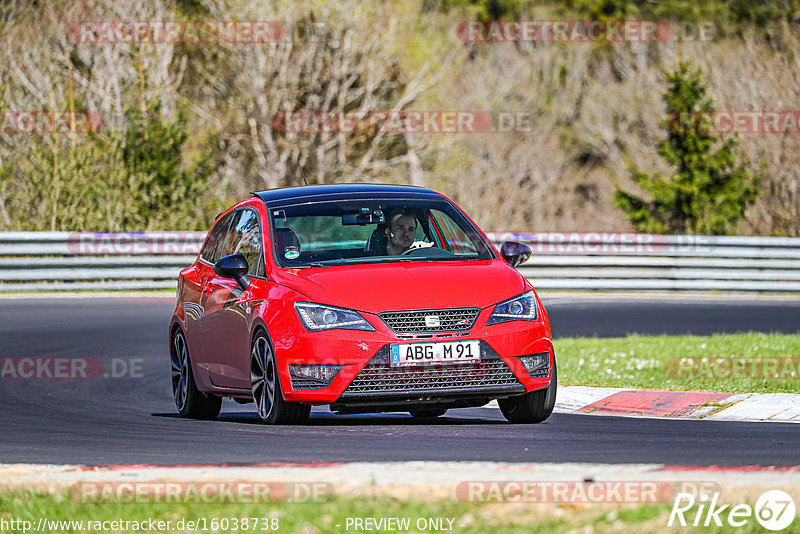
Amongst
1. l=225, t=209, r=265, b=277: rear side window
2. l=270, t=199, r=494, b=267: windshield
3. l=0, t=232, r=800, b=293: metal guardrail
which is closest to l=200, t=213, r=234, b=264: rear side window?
l=225, t=209, r=265, b=277: rear side window

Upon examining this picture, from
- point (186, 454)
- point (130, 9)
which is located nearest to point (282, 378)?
point (186, 454)

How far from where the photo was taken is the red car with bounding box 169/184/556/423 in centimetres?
849

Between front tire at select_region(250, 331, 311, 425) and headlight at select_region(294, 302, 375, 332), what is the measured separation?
35 cm

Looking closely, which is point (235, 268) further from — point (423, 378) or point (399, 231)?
point (423, 378)

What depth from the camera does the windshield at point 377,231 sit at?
9.59 meters

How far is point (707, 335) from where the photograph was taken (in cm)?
1716

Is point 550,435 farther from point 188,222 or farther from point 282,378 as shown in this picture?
point 188,222

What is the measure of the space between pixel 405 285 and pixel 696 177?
29.2 metres

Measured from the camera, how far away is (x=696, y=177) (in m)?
36.7
